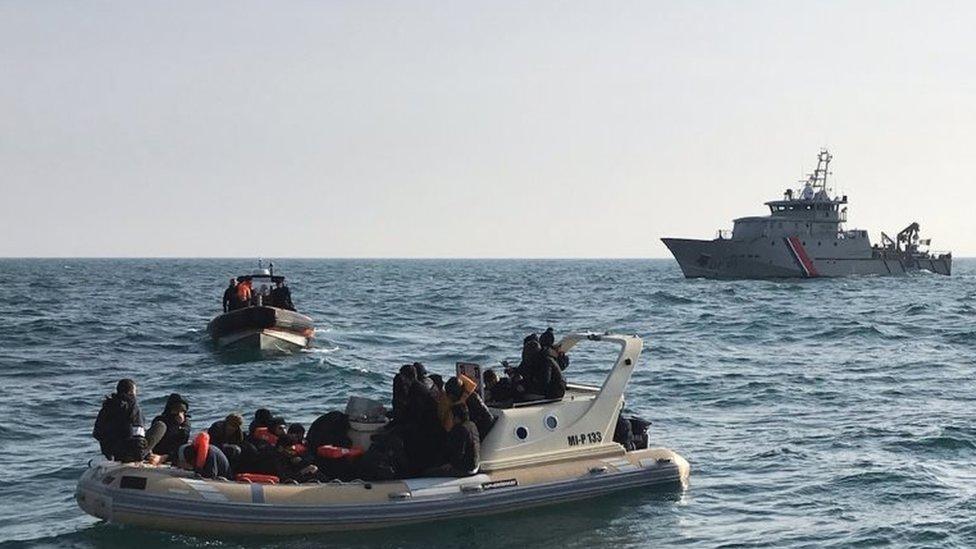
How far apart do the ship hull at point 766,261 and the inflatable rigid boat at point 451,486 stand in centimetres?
7066

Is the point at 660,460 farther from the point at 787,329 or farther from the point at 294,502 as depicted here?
the point at 787,329

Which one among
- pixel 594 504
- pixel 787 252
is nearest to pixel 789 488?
pixel 594 504

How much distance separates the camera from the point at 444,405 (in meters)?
14.1

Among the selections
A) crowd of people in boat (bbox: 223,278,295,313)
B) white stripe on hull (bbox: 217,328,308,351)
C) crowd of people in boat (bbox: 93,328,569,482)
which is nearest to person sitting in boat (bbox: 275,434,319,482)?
crowd of people in boat (bbox: 93,328,569,482)

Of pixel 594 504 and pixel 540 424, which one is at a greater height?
pixel 540 424

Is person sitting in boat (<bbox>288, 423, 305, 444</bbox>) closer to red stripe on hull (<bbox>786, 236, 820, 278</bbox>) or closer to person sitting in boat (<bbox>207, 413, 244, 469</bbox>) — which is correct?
person sitting in boat (<bbox>207, 413, 244, 469</bbox>)

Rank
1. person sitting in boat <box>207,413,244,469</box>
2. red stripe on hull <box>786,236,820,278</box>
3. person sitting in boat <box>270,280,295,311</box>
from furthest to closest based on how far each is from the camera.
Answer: red stripe on hull <box>786,236,820,278</box>, person sitting in boat <box>270,280,295,311</box>, person sitting in boat <box>207,413,244,469</box>

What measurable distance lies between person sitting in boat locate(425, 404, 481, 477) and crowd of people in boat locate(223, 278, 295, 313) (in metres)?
22.3

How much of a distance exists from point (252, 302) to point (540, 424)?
22.6m

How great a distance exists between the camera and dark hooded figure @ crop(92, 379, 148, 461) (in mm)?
13820

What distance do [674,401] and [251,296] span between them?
55.2 ft

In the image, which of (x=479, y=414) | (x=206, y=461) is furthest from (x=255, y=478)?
(x=479, y=414)

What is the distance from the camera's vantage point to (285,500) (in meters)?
13.4

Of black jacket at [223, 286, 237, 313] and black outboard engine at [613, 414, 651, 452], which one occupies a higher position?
black jacket at [223, 286, 237, 313]
